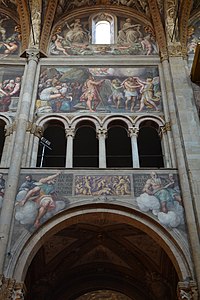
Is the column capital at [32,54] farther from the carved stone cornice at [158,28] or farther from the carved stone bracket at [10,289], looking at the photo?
the carved stone bracket at [10,289]

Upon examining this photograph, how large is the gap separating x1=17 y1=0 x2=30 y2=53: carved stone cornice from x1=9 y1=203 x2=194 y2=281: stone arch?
8.31 meters

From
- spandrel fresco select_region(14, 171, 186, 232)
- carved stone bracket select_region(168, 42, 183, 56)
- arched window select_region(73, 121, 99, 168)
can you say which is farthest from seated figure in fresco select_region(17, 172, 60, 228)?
carved stone bracket select_region(168, 42, 183, 56)

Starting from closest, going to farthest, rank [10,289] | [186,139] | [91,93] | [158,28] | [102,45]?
[10,289]
[186,139]
[91,93]
[158,28]
[102,45]

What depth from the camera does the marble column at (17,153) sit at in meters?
10.9

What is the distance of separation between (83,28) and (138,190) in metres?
9.28

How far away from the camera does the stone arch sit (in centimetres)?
1048

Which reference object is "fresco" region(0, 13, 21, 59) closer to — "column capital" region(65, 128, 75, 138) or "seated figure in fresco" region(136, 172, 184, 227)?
"column capital" region(65, 128, 75, 138)

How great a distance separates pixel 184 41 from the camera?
17.1m

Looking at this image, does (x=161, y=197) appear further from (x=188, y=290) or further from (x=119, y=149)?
(x=119, y=149)

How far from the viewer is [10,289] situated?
995 cm

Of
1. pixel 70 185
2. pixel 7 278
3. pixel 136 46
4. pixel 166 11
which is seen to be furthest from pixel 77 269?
pixel 166 11

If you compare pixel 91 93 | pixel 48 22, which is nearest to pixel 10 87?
pixel 91 93

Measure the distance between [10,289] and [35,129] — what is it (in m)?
5.79

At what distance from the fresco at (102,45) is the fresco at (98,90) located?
1.24m
